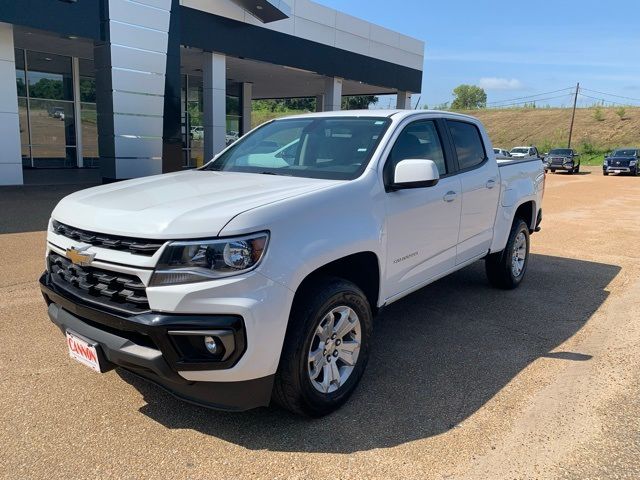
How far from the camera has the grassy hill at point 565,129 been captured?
60.9 meters

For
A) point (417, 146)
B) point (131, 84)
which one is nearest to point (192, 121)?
point (131, 84)

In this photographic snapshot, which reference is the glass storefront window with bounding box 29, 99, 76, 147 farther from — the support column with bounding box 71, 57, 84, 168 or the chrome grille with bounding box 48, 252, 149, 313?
the chrome grille with bounding box 48, 252, 149, 313

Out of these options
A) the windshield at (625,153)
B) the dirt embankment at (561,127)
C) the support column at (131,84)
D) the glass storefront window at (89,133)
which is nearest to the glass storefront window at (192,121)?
the glass storefront window at (89,133)

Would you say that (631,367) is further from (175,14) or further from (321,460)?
(175,14)

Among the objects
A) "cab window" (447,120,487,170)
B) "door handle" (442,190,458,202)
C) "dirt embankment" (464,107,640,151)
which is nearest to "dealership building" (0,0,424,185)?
"cab window" (447,120,487,170)

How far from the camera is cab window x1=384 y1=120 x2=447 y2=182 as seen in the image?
155 inches

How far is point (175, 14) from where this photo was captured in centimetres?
1469

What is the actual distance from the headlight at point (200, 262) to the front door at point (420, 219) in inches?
51.8

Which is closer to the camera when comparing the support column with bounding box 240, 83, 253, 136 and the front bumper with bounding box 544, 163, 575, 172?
the support column with bounding box 240, 83, 253, 136

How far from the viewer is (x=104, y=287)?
290cm

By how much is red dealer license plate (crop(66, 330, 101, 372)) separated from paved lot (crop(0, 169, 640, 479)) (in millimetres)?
417

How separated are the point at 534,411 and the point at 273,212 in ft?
7.05

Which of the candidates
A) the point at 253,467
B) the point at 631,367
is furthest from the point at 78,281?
the point at 631,367

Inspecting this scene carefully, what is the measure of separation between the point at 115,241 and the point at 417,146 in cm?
253
